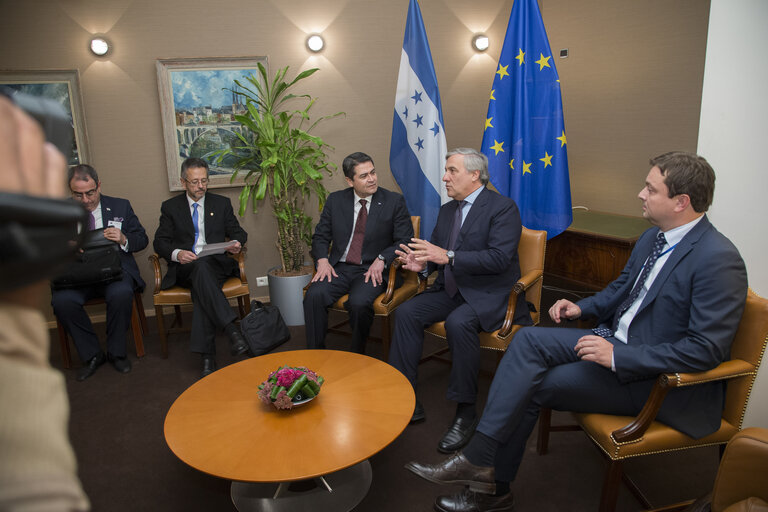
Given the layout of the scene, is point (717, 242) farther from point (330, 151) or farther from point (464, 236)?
point (330, 151)

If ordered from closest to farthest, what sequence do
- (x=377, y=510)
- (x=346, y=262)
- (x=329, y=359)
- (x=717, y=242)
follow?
(x=717, y=242)
(x=377, y=510)
(x=329, y=359)
(x=346, y=262)

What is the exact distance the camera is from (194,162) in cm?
412

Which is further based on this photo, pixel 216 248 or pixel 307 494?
pixel 216 248

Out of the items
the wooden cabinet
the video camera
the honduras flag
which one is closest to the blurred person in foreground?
the video camera

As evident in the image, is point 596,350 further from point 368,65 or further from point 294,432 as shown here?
Answer: point 368,65

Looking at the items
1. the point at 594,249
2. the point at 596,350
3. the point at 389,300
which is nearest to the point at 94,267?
the point at 389,300

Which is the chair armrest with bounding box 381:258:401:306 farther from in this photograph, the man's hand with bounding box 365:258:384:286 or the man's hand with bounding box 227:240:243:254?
the man's hand with bounding box 227:240:243:254

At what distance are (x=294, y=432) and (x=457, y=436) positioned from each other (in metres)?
1.02

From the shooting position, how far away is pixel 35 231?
38 cm

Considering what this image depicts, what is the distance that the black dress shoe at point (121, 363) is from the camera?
12.4ft

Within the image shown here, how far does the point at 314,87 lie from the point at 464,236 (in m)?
2.47

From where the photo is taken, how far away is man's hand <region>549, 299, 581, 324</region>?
2.57 m

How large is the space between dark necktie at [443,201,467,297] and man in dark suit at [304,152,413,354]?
53 cm

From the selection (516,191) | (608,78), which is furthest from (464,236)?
(608,78)
